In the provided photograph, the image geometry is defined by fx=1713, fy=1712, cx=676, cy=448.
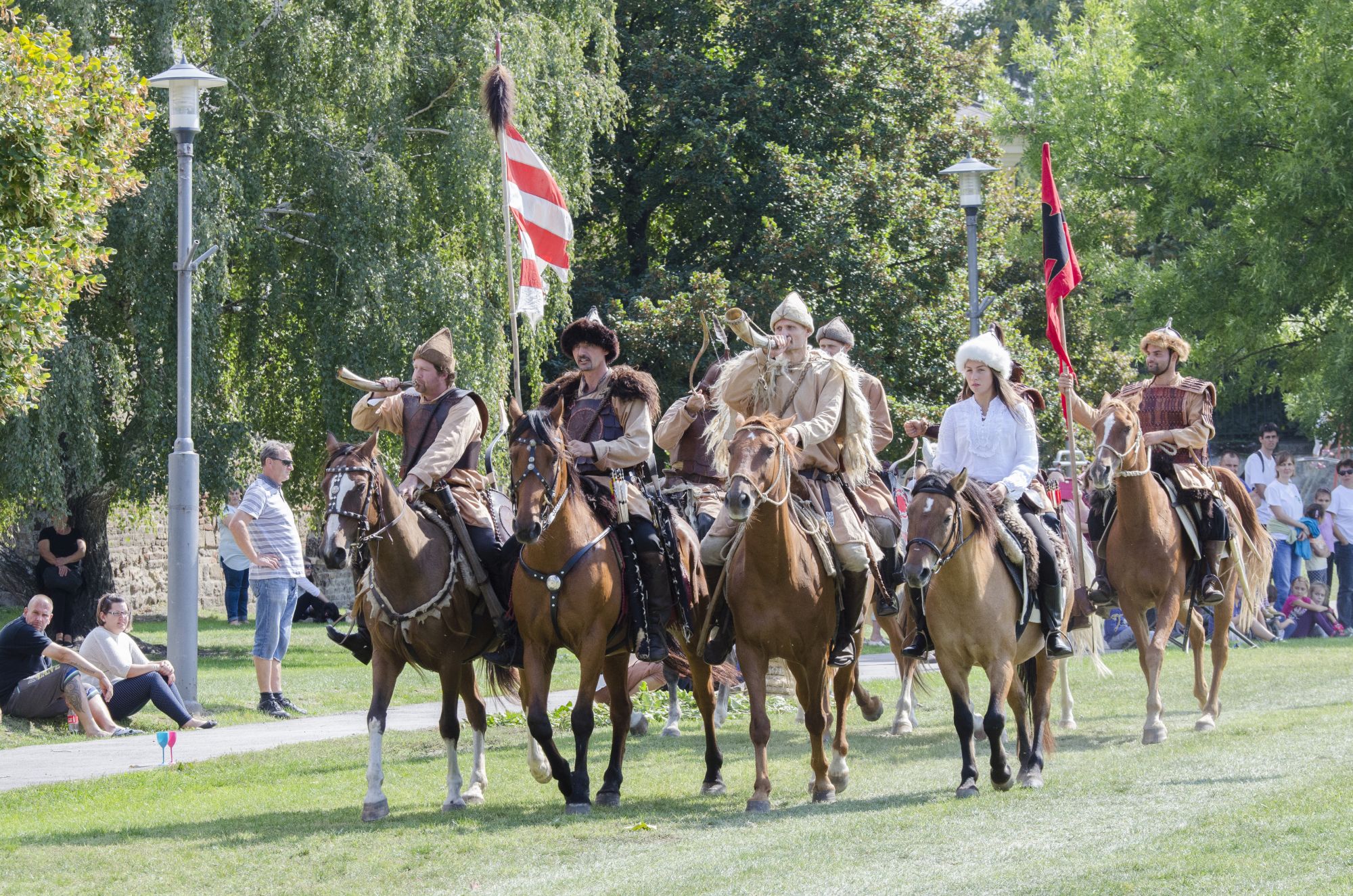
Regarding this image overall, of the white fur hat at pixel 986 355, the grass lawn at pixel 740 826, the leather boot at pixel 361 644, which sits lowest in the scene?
the grass lawn at pixel 740 826

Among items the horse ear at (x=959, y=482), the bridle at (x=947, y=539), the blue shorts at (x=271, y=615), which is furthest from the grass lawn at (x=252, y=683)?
the horse ear at (x=959, y=482)

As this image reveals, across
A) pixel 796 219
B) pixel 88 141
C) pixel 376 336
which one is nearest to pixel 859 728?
pixel 88 141

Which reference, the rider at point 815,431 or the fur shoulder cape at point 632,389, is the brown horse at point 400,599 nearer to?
the fur shoulder cape at point 632,389

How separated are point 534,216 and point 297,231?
9792mm

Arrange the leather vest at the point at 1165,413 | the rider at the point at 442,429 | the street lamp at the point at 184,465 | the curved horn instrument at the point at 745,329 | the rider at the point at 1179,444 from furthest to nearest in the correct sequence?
the street lamp at the point at 184,465 < the leather vest at the point at 1165,413 < the rider at the point at 1179,444 < the rider at the point at 442,429 < the curved horn instrument at the point at 745,329

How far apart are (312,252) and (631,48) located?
10571 mm

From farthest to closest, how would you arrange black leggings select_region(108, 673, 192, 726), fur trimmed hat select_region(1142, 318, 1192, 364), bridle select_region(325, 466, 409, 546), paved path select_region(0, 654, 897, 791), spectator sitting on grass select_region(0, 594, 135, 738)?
1. black leggings select_region(108, 673, 192, 726)
2. spectator sitting on grass select_region(0, 594, 135, 738)
3. fur trimmed hat select_region(1142, 318, 1192, 364)
4. paved path select_region(0, 654, 897, 791)
5. bridle select_region(325, 466, 409, 546)

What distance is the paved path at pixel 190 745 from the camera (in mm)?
12695

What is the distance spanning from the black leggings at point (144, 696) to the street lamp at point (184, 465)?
0.90m

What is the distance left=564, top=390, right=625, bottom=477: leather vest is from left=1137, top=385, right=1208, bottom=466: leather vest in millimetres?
5357

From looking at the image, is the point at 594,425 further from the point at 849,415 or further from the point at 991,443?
the point at 991,443

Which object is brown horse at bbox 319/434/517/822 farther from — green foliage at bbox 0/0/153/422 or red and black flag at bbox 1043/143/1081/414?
red and black flag at bbox 1043/143/1081/414

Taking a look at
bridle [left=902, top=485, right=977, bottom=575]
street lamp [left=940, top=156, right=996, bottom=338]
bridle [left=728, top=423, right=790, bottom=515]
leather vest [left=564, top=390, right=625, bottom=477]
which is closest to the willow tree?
street lamp [left=940, top=156, right=996, bottom=338]

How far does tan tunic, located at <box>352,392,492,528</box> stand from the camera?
10562mm
